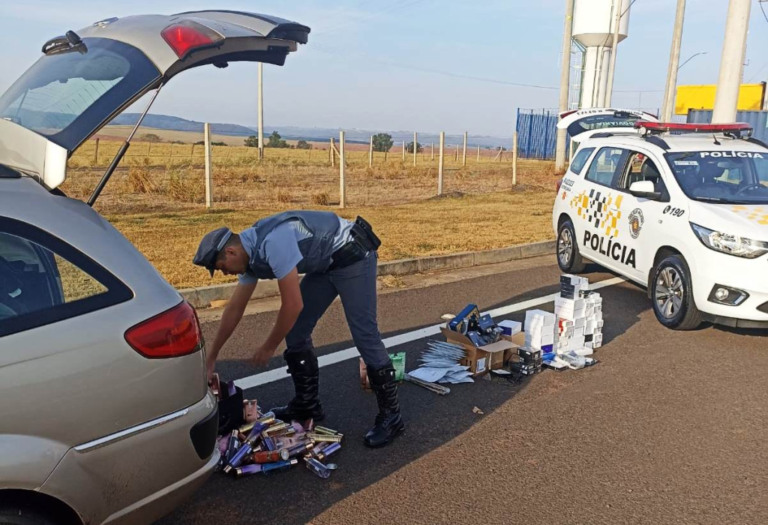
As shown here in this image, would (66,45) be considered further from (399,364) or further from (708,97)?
(708,97)

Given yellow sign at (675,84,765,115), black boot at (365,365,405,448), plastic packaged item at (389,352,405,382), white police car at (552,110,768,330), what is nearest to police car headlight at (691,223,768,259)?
white police car at (552,110,768,330)

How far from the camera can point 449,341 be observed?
554 centimetres

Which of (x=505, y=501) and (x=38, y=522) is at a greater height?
(x=38, y=522)

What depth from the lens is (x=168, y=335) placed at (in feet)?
8.44

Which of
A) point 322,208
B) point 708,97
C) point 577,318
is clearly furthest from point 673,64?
point 577,318

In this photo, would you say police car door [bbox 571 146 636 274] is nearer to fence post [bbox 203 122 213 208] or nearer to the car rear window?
the car rear window

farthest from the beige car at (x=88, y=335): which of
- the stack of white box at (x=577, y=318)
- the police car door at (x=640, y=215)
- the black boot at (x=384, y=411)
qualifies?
the police car door at (x=640, y=215)

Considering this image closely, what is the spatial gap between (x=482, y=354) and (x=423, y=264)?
12.8 ft

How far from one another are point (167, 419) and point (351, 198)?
15.7 meters

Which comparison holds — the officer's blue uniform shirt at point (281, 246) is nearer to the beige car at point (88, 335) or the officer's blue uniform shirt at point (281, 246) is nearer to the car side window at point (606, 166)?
the beige car at point (88, 335)

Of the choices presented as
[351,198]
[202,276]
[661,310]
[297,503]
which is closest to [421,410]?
[297,503]

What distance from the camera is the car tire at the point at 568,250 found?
8.76 m

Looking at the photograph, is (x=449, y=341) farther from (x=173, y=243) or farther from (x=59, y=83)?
(x=173, y=243)

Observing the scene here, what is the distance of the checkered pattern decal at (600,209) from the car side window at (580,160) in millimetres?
424
